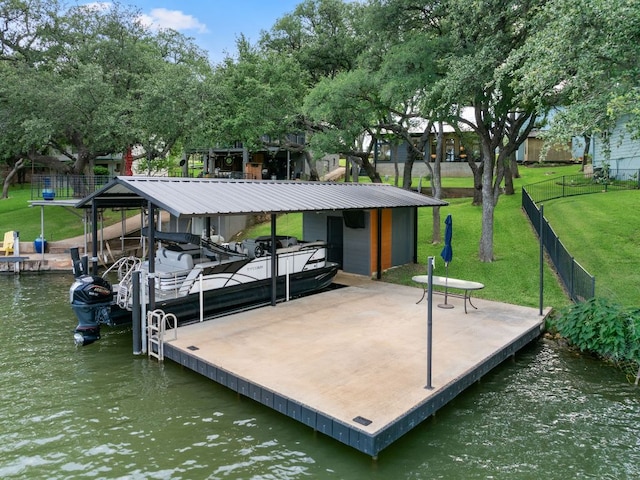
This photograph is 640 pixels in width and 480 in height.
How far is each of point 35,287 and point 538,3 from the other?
1674cm

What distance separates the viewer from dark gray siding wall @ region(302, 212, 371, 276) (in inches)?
571

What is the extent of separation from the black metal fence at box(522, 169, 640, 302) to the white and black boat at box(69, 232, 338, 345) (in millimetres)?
5896

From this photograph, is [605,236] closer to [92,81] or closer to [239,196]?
[239,196]

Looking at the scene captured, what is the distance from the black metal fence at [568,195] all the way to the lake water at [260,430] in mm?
2803

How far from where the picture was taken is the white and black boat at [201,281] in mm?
9367

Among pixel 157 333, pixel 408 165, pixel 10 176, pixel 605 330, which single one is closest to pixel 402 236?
pixel 408 165

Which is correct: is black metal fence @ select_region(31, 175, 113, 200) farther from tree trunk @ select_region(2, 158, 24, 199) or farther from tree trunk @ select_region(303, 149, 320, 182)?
tree trunk @ select_region(2, 158, 24, 199)

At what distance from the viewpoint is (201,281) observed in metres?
9.66

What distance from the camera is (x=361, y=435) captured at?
5.31m

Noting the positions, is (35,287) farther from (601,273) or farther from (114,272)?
(601,273)

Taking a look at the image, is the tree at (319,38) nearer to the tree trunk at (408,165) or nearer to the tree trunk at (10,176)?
the tree trunk at (408,165)

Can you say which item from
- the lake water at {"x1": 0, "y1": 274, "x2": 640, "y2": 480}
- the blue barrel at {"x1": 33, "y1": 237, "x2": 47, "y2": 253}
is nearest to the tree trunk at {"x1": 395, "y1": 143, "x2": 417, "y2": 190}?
the lake water at {"x1": 0, "y1": 274, "x2": 640, "y2": 480}

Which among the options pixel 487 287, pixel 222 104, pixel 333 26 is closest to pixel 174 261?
pixel 487 287

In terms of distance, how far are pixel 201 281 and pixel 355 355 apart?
12.4ft
